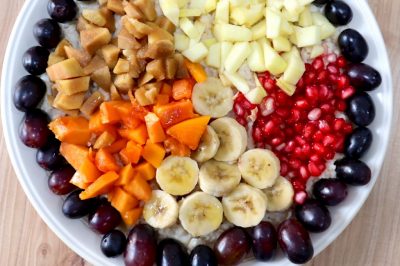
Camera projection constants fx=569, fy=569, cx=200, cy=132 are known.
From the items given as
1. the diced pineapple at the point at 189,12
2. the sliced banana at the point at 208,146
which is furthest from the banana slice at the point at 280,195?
the diced pineapple at the point at 189,12

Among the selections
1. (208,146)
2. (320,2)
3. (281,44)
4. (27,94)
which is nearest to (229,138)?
(208,146)

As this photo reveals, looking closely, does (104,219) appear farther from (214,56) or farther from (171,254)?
(214,56)

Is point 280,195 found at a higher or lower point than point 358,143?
lower

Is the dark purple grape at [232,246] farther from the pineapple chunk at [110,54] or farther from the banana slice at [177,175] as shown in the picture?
the pineapple chunk at [110,54]

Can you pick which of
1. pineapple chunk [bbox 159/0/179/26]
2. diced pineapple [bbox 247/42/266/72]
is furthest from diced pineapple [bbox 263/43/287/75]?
pineapple chunk [bbox 159/0/179/26]

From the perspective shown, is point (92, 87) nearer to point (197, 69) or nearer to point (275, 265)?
point (197, 69)

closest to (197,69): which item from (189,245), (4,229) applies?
(189,245)
